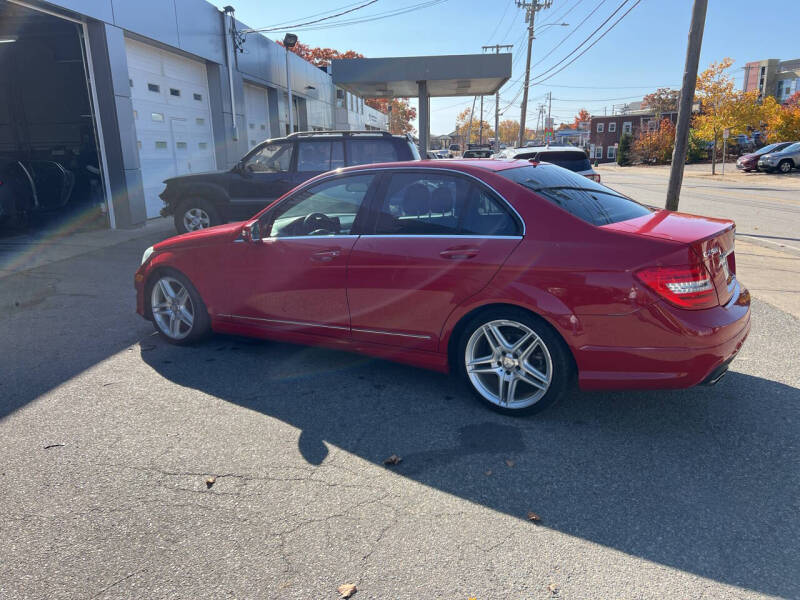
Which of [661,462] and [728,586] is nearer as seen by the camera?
[728,586]

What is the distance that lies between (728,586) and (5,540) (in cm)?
314

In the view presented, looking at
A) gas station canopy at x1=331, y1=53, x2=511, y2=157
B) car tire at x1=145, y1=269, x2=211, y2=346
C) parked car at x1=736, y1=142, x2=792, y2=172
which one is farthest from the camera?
parked car at x1=736, y1=142, x2=792, y2=172

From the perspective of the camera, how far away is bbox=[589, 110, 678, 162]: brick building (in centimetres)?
8288

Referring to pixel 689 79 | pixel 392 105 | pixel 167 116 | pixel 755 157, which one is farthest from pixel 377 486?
pixel 392 105

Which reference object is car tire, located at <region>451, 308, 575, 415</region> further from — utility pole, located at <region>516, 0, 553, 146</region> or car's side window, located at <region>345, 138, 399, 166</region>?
utility pole, located at <region>516, 0, 553, 146</region>

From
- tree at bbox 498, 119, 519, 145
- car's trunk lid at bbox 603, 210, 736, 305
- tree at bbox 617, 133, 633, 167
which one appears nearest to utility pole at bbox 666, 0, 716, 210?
car's trunk lid at bbox 603, 210, 736, 305

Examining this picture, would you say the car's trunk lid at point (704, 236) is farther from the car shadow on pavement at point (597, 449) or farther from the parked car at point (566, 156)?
the parked car at point (566, 156)

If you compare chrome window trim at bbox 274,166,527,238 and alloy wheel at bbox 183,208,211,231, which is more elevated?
chrome window trim at bbox 274,166,527,238

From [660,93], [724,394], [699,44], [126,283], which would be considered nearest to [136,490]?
[724,394]

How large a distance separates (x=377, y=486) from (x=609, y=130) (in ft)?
302

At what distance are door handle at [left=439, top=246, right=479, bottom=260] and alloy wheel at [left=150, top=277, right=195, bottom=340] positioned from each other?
248cm

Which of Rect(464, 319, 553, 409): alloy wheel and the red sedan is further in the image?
Rect(464, 319, 553, 409): alloy wheel

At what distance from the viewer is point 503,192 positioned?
12.3 feet

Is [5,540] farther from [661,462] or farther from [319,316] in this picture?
[661,462]
